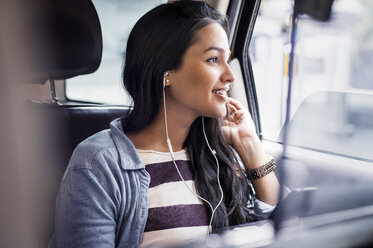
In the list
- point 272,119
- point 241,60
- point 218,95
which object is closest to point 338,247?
point 218,95

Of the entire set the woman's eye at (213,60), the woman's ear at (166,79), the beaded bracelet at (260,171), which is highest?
the woman's eye at (213,60)

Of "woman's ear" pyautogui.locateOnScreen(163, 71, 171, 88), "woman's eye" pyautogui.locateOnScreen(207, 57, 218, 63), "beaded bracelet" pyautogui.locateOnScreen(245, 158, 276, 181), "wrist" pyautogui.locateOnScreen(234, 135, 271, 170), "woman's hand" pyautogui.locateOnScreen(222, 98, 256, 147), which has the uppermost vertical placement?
"woman's eye" pyautogui.locateOnScreen(207, 57, 218, 63)

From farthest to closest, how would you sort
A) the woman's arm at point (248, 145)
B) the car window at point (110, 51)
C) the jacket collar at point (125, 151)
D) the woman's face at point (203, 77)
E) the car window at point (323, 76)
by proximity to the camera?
the car window at point (110, 51) → the woman's arm at point (248, 145) → the woman's face at point (203, 77) → the jacket collar at point (125, 151) → the car window at point (323, 76)

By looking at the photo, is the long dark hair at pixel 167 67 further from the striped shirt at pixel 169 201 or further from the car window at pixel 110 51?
the car window at pixel 110 51

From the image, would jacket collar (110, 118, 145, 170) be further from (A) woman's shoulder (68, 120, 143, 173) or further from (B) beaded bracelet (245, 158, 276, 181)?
(B) beaded bracelet (245, 158, 276, 181)

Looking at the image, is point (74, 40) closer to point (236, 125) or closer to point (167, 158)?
point (167, 158)

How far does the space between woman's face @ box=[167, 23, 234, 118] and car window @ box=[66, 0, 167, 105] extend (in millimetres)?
318

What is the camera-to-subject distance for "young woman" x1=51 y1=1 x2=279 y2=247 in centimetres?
104

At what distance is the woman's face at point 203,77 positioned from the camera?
4.00 ft

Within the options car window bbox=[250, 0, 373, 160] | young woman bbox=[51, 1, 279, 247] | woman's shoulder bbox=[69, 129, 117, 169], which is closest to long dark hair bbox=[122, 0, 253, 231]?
young woman bbox=[51, 1, 279, 247]

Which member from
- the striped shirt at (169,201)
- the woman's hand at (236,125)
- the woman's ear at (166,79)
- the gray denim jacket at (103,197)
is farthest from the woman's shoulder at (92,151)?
the woman's hand at (236,125)

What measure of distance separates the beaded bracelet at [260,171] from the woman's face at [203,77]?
0.87 feet

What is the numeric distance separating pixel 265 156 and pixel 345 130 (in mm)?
620

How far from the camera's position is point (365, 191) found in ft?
1.68
